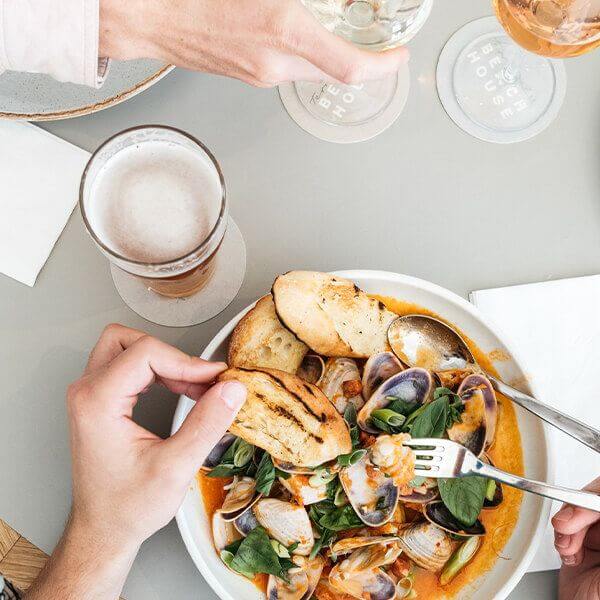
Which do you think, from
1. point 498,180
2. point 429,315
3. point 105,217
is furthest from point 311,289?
point 498,180

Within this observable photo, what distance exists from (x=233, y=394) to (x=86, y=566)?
0.88 feet

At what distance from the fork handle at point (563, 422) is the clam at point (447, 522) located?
153mm

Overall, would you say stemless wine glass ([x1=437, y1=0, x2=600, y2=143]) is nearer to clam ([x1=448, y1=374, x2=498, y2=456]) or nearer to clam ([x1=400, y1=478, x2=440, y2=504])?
clam ([x1=448, y1=374, x2=498, y2=456])

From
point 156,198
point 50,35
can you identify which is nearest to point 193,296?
point 156,198

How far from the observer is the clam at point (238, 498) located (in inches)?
31.1

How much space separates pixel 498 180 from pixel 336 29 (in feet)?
1.07

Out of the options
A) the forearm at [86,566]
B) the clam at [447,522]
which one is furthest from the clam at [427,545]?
the forearm at [86,566]

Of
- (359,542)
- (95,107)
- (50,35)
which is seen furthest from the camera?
(95,107)

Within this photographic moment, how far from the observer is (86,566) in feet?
2.46

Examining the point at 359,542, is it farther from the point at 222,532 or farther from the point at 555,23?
the point at 555,23

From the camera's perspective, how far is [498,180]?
0.98 metres

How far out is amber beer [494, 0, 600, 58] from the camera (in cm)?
77

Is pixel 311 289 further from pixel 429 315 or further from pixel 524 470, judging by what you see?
pixel 524 470

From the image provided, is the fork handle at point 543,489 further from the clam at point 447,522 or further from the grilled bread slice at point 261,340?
the grilled bread slice at point 261,340
